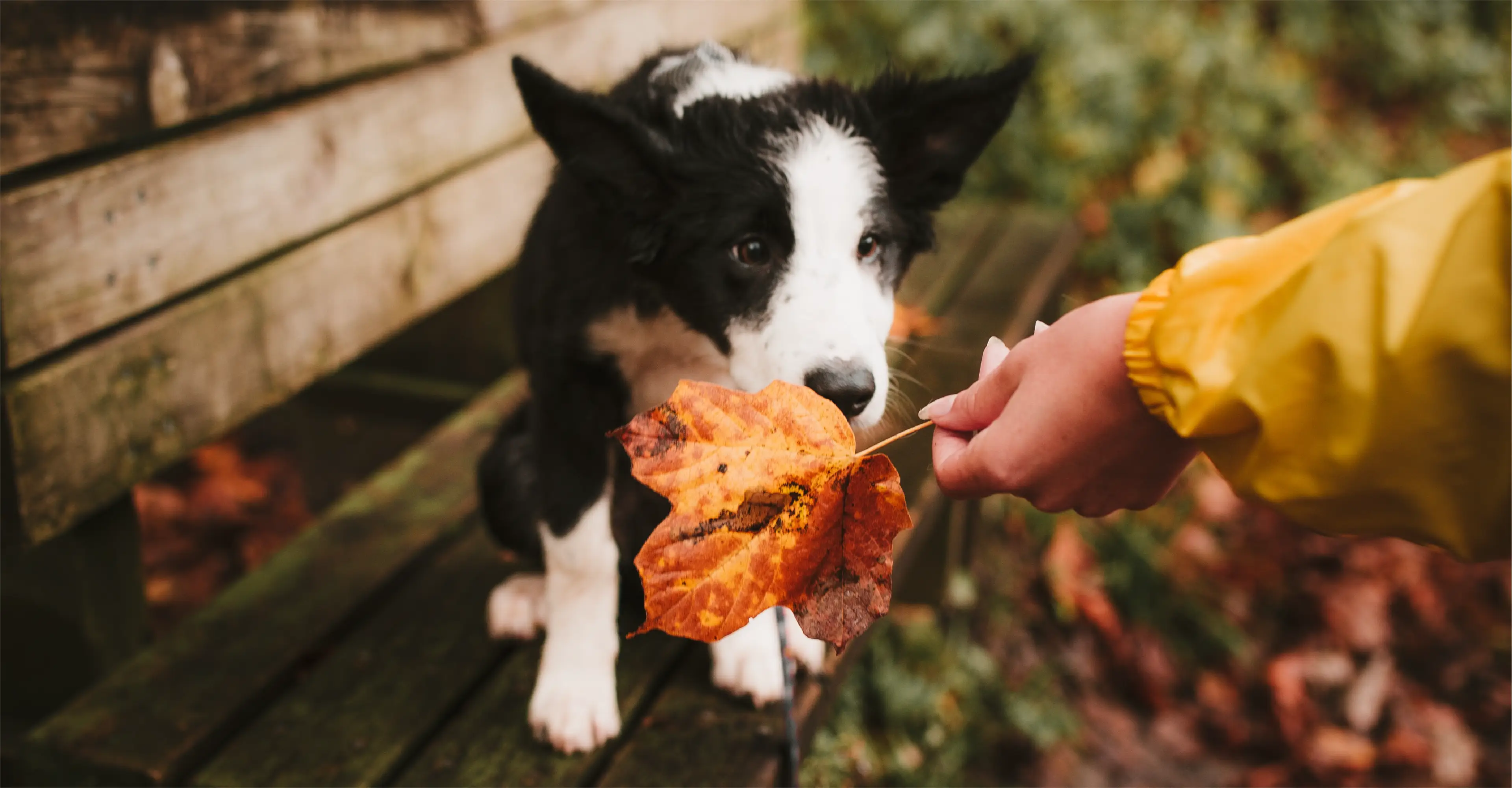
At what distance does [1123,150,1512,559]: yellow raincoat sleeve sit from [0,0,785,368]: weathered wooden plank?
1.89m

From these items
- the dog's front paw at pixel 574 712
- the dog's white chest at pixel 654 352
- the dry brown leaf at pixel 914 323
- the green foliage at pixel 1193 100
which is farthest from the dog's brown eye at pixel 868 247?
the green foliage at pixel 1193 100

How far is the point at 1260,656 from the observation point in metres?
3.85

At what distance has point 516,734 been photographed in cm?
204

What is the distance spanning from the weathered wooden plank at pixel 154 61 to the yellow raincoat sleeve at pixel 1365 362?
1.88 metres

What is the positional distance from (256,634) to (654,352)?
3.59 feet

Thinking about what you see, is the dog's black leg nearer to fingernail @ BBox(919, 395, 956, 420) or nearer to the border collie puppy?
the border collie puppy

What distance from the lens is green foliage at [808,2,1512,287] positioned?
18.0 ft

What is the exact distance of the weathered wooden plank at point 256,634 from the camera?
202 cm

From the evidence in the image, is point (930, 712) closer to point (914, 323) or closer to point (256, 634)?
point (914, 323)

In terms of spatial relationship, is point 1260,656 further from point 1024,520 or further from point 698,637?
point 698,637

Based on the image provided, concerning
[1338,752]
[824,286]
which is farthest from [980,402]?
[1338,752]

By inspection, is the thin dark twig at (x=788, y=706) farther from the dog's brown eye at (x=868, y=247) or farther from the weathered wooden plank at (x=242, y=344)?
the weathered wooden plank at (x=242, y=344)

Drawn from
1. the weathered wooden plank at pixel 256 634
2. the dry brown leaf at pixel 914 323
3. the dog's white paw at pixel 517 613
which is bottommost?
the weathered wooden plank at pixel 256 634

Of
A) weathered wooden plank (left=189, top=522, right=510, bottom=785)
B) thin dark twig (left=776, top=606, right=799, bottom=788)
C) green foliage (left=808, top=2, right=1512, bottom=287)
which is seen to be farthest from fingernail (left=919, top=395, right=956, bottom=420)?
green foliage (left=808, top=2, right=1512, bottom=287)
